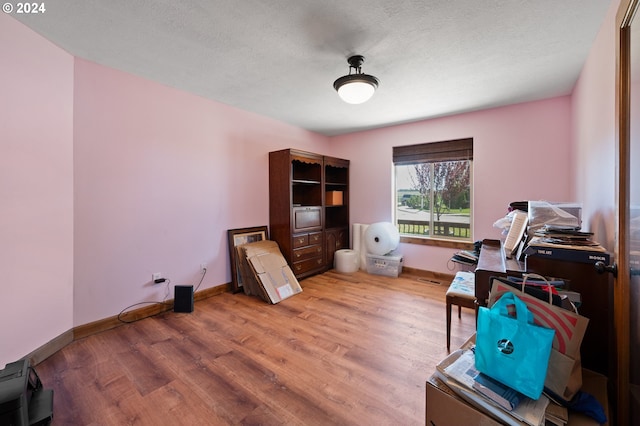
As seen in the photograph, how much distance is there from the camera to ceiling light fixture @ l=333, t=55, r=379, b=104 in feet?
7.06

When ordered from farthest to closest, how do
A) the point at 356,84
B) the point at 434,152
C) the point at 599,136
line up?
the point at 434,152, the point at 356,84, the point at 599,136

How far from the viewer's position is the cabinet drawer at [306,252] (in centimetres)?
374

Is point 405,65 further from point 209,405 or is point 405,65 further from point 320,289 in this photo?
point 209,405

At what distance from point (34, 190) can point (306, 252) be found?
2.89m

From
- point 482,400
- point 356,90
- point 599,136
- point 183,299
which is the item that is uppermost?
point 356,90

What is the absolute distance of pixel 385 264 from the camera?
402cm

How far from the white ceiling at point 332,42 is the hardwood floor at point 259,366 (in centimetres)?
242

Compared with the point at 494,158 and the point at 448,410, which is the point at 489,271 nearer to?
the point at 448,410

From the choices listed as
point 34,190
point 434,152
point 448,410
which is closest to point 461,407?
point 448,410

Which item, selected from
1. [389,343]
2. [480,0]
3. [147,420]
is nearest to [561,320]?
[389,343]

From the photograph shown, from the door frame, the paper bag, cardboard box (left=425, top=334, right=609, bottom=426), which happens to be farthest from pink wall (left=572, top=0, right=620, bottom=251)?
the paper bag

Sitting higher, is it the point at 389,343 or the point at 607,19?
the point at 607,19

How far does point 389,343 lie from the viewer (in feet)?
7.14

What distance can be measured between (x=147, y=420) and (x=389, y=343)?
5.68 ft
